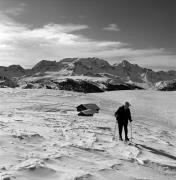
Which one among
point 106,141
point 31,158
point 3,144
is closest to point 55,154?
point 31,158

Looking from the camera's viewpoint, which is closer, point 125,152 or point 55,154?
point 55,154

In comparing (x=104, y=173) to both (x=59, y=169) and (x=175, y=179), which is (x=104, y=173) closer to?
(x=59, y=169)

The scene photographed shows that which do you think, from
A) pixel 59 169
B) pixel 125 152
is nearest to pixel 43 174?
pixel 59 169

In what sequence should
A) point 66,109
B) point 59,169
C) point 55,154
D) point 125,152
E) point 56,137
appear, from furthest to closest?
point 66,109 → point 56,137 → point 125,152 → point 55,154 → point 59,169

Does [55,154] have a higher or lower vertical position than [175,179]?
higher

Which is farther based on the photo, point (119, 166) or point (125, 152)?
point (125, 152)

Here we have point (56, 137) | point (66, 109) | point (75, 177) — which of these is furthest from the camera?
point (66, 109)

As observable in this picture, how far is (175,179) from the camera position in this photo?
1054cm

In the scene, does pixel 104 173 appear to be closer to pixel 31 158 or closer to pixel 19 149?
pixel 31 158

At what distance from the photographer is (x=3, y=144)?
11.4 meters

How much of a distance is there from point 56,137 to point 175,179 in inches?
232

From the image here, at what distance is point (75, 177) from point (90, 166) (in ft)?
4.81

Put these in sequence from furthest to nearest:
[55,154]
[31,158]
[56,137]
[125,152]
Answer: [56,137] → [125,152] → [55,154] → [31,158]

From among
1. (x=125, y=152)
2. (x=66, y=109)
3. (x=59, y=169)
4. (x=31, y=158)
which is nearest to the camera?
(x=59, y=169)
